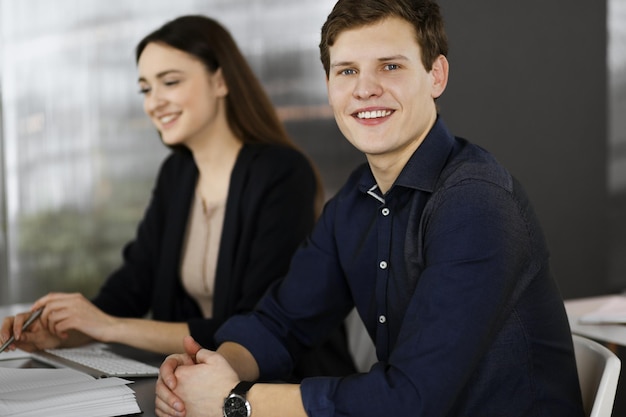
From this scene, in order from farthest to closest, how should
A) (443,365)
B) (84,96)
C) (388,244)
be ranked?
(84,96), (388,244), (443,365)

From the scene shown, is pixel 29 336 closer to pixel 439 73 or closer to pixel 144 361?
pixel 144 361

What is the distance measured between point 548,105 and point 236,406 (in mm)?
3209

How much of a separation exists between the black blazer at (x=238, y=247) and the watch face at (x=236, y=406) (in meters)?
0.64

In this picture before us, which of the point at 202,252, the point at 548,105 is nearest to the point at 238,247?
the point at 202,252

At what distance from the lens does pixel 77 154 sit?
11.9ft

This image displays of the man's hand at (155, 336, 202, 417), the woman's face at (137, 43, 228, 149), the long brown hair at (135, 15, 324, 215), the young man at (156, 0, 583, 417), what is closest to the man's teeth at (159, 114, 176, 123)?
the woman's face at (137, 43, 228, 149)

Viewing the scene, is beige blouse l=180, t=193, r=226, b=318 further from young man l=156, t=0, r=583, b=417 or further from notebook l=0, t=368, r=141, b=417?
notebook l=0, t=368, r=141, b=417

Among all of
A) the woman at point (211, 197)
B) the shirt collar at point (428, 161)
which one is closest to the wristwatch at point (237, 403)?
the shirt collar at point (428, 161)

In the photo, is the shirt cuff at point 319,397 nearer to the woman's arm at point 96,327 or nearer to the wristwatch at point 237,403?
the wristwatch at point 237,403

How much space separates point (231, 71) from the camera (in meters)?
2.33

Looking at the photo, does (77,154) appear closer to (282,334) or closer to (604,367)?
(282,334)

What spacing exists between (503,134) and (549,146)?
0.95 feet

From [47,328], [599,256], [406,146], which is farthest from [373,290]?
[599,256]

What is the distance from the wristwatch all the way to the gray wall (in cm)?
273
